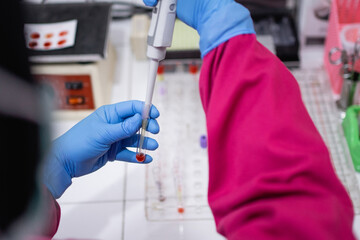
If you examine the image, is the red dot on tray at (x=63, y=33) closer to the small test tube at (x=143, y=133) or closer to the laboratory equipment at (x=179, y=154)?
the laboratory equipment at (x=179, y=154)

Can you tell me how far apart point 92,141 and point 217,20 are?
0.40 meters

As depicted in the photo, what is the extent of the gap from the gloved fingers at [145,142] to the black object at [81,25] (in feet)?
1.11

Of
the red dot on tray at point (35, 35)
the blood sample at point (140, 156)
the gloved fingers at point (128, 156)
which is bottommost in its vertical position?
the gloved fingers at point (128, 156)

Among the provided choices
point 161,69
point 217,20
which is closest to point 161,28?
point 217,20

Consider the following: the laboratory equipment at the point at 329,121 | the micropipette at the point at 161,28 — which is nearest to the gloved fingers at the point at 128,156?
the micropipette at the point at 161,28

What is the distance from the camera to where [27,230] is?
54cm

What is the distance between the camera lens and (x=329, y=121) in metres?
1.32

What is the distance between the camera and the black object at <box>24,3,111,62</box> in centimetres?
127

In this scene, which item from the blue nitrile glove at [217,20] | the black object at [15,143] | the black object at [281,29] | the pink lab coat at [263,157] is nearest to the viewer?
the black object at [15,143]

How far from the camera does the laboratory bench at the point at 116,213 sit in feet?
3.66

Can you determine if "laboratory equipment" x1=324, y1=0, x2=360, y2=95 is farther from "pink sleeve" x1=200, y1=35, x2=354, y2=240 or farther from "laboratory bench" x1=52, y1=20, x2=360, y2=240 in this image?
"pink sleeve" x1=200, y1=35, x2=354, y2=240

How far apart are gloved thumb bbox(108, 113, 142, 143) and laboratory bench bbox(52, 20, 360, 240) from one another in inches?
11.7

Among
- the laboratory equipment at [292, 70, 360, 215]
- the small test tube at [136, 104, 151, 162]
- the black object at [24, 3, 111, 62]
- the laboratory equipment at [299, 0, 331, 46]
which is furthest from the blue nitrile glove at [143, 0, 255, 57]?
the laboratory equipment at [299, 0, 331, 46]

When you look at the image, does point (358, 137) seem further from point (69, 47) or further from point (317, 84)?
point (69, 47)
